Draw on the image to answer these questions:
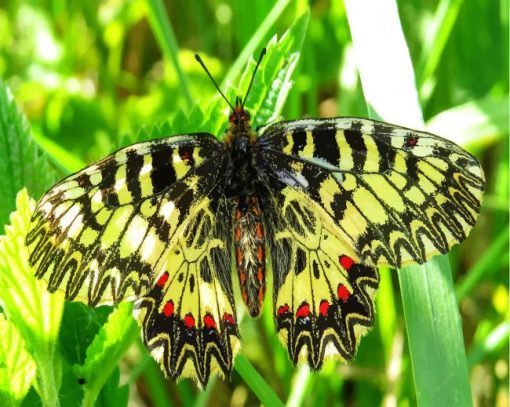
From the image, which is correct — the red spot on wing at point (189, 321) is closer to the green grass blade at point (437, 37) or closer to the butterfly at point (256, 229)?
the butterfly at point (256, 229)

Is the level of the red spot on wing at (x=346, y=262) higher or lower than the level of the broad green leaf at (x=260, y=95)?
lower

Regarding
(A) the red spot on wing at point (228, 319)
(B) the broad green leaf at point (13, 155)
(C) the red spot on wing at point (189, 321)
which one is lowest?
(A) the red spot on wing at point (228, 319)

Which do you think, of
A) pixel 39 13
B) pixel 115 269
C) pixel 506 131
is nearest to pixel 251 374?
pixel 115 269

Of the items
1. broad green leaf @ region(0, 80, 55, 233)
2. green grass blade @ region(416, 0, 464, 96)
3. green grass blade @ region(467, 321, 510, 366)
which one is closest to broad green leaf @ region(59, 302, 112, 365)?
broad green leaf @ region(0, 80, 55, 233)

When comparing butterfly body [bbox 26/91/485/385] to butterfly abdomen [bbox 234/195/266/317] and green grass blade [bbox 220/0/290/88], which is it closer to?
butterfly abdomen [bbox 234/195/266/317]

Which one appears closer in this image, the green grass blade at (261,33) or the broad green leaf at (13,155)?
the broad green leaf at (13,155)

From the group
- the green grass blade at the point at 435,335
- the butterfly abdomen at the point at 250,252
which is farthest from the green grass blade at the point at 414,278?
the butterfly abdomen at the point at 250,252
